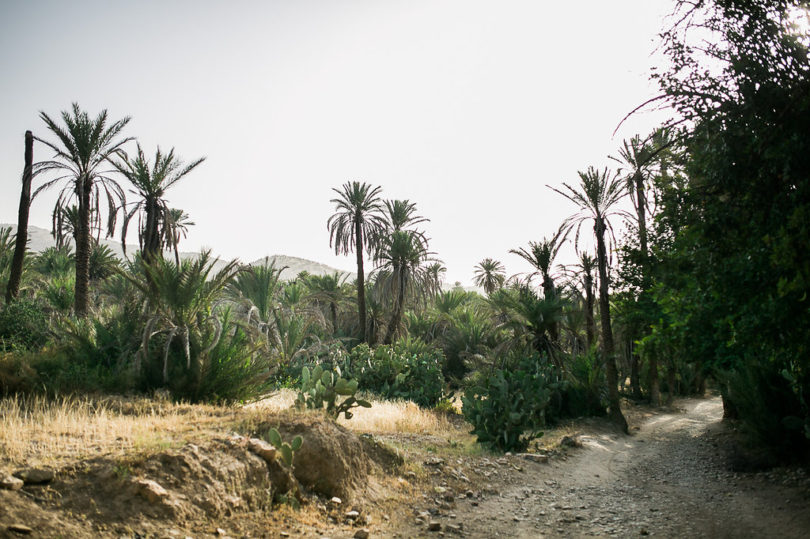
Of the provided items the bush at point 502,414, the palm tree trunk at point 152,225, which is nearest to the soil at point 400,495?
the bush at point 502,414

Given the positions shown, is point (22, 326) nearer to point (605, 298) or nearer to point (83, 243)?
point (83, 243)

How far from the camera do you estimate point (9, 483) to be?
4.04 metres

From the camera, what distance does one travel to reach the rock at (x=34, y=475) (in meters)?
4.27

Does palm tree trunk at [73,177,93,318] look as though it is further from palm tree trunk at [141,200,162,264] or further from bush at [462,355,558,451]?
bush at [462,355,558,451]

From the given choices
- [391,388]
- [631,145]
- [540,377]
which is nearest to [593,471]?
[540,377]

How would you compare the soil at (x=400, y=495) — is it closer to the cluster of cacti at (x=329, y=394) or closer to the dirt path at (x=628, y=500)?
the dirt path at (x=628, y=500)

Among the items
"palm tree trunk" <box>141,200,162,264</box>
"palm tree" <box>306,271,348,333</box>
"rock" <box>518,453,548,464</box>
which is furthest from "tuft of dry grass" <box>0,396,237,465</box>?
"palm tree" <box>306,271,348,333</box>

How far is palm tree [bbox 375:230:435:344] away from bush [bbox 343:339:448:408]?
7.10 metres

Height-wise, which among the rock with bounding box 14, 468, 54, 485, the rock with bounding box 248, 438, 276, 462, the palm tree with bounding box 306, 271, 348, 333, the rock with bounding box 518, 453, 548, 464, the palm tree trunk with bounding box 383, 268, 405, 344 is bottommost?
the rock with bounding box 518, 453, 548, 464

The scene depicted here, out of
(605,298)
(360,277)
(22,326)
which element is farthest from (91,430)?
(360,277)

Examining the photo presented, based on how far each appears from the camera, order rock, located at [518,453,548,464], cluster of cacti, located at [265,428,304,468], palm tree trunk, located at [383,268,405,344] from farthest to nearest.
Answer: palm tree trunk, located at [383,268,405,344], rock, located at [518,453,548,464], cluster of cacti, located at [265,428,304,468]

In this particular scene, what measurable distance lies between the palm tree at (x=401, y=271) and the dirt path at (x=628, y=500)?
17.4 meters

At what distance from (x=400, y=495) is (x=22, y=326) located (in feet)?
42.2

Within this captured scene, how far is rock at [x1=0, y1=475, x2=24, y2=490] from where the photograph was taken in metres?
4.04
